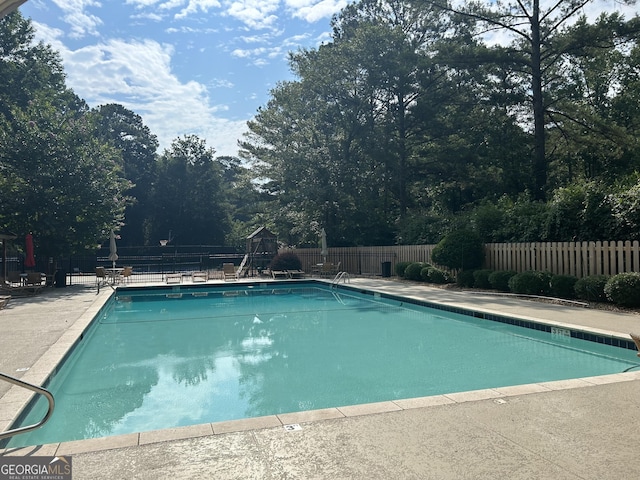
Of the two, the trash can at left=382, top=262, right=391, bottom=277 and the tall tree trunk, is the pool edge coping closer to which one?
the trash can at left=382, top=262, right=391, bottom=277

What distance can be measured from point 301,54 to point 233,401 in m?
26.0

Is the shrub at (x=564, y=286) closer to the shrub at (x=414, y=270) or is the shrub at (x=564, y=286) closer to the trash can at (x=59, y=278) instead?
the shrub at (x=414, y=270)

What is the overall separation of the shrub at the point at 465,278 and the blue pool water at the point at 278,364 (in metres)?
3.29

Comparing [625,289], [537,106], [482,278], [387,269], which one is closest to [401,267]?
[387,269]

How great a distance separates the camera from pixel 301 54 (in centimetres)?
2819

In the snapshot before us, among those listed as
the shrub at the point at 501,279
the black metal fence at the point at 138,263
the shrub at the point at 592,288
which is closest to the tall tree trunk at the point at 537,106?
the shrub at the point at 501,279

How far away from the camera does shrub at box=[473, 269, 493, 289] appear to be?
1414 cm

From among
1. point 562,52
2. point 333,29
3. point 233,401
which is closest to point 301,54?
point 333,29

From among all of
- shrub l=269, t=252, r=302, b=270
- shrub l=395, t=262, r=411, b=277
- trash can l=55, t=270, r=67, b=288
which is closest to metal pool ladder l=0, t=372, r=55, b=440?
shrub l=395, t=262, r=411, b=277

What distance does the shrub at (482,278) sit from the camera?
14.1 meters

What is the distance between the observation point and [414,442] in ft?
10.8

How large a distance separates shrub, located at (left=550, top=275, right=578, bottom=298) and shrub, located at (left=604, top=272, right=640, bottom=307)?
1346mm

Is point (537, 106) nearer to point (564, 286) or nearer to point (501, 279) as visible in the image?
point (501, 279)

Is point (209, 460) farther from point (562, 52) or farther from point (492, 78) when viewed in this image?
point (492, 78)
